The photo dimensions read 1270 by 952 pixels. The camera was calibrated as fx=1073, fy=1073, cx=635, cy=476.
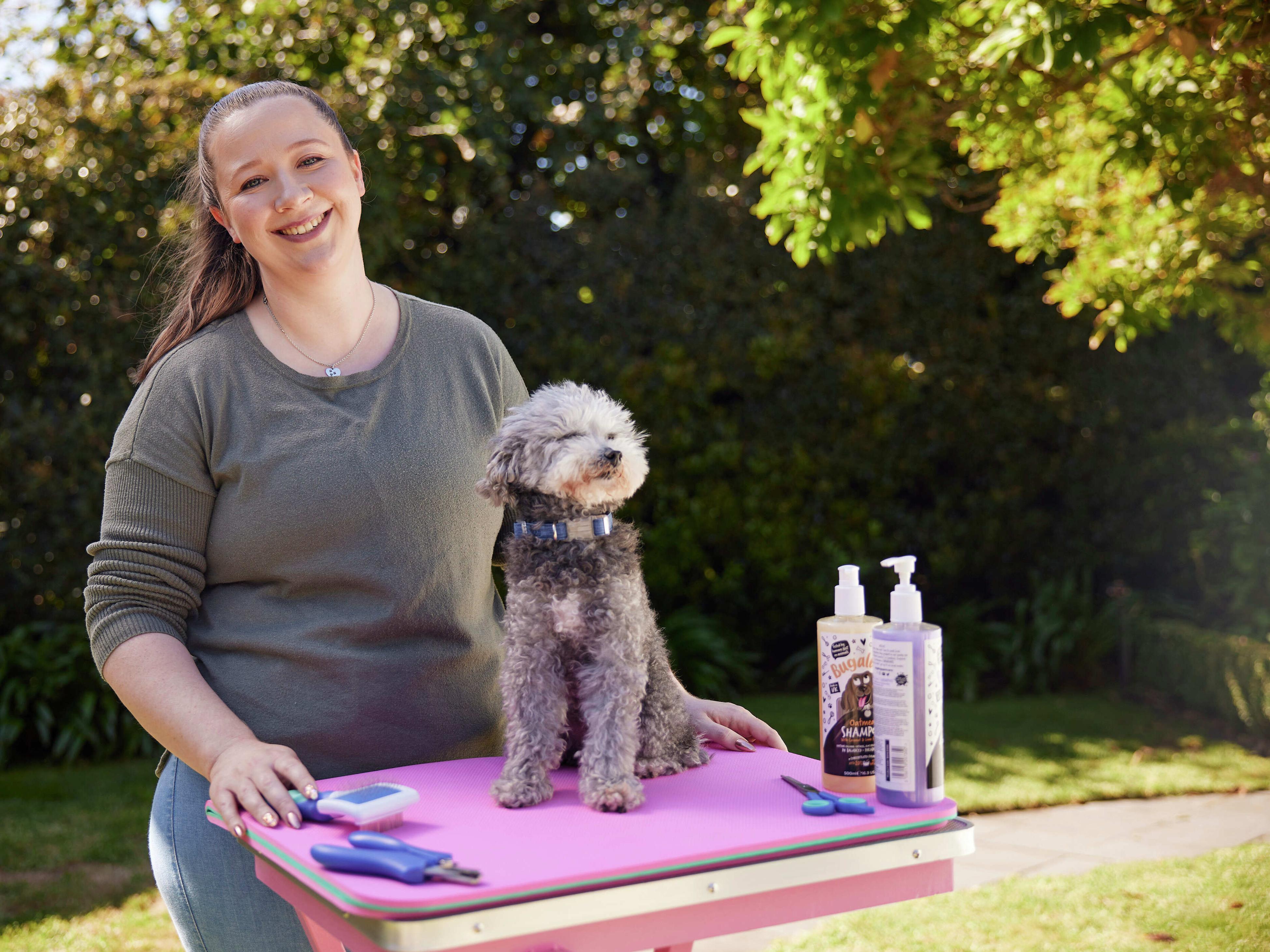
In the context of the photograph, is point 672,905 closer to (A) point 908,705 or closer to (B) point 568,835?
(B) point 568,835

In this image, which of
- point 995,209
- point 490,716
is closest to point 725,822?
point 490,716

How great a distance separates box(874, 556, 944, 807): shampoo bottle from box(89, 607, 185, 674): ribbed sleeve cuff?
4.41 feet

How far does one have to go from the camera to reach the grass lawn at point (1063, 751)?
5.92m

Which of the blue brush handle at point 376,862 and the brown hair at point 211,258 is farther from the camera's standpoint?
the brown hair at point 211,258

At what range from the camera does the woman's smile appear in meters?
2.21

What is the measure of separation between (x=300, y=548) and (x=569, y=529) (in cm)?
65

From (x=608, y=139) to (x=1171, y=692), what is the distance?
5789mm

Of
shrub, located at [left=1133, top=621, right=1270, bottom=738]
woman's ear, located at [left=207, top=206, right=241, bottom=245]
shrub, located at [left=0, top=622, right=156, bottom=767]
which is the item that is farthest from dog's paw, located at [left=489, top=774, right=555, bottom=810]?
shrub, located at [left=1133, top=621, right=1270, bottom=738]

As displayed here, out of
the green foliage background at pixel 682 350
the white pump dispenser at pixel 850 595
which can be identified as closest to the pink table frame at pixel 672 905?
the white pump dispenser at pixel 850 595

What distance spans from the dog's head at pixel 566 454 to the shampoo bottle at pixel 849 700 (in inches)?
16.8

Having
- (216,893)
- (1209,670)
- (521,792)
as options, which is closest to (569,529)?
(521,792)

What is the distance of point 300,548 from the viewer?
2184mm

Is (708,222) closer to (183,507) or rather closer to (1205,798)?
(1205,798)

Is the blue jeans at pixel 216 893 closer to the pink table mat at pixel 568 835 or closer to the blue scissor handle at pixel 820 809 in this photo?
the pink table mat at pixel 568 835
